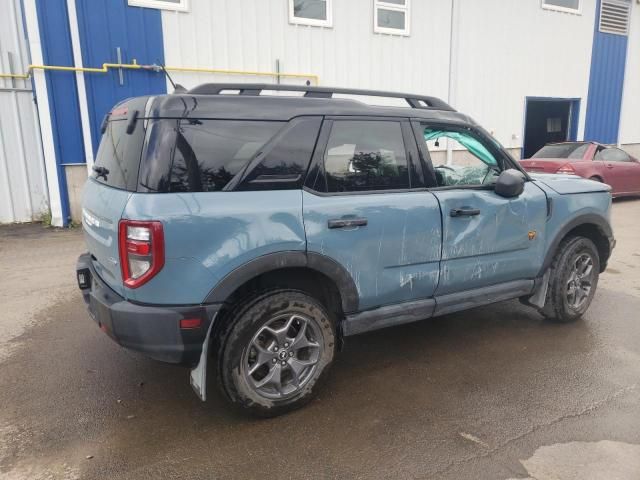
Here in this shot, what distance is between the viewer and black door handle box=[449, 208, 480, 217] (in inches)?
137

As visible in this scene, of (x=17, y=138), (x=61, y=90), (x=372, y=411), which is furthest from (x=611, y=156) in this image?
(x=17, y=138)

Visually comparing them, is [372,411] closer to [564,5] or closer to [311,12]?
[311,12]

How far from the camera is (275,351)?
116 inches

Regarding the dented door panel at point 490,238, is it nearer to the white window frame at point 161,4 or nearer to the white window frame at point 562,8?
the white window frame at point 161,4

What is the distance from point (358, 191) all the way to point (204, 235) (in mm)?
1064

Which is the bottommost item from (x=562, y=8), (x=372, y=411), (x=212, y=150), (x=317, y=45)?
(x=372, y=411)

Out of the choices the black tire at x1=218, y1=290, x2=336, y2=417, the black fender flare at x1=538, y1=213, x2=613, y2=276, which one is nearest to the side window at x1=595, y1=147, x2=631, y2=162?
the black fender flare at x1=538, y1=213, x2=613, y2=276

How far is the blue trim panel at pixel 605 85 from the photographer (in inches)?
597

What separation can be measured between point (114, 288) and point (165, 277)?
1.58 ft

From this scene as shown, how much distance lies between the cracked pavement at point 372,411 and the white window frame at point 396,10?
822cm

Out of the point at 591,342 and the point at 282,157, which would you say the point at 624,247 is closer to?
the point at 591,342

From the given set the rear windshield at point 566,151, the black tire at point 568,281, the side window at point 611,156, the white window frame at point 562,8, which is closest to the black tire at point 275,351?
the black tire at point 568,281

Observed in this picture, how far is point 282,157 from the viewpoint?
2.93 meters

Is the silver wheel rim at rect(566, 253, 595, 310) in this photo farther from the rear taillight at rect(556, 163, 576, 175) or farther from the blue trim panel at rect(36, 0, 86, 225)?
the blue trim panel at rect(36, 0, 86, 225)
